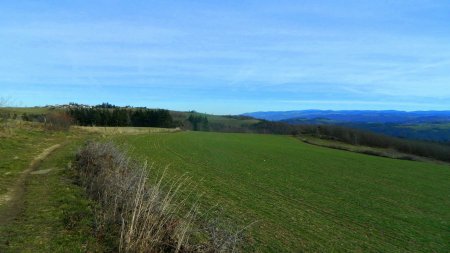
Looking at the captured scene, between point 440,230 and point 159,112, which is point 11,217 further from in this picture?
point 159,112

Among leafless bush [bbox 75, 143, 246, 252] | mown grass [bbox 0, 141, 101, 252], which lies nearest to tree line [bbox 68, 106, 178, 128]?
mown grass [bbox 0, 141, 101, 252]

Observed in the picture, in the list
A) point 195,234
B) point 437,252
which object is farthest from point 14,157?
point 437,252

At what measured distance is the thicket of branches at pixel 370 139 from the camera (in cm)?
7350

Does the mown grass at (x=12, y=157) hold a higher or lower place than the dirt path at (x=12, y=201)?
higher

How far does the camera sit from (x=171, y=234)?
28.7ft

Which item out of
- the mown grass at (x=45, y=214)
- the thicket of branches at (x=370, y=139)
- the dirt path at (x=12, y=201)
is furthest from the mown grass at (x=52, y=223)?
the thicket of branches at (x=370, y=139)

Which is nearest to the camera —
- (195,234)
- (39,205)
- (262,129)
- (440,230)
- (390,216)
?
(195,234)

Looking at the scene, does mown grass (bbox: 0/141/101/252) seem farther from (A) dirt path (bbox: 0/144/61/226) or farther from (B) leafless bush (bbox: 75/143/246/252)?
(B) leafless bush (bbox: 75/143/246/252)

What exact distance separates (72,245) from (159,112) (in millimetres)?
105428

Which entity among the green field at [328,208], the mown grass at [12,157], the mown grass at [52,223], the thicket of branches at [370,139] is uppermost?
the mown grass at [12,157]

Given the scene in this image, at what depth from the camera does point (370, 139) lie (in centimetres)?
9200

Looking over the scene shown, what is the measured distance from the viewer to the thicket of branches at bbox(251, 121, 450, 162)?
73.5 m

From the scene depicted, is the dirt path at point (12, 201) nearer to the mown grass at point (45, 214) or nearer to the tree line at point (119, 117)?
the mown grass at point (45, 214)

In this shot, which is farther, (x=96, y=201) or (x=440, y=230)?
(x=440, y=230)
